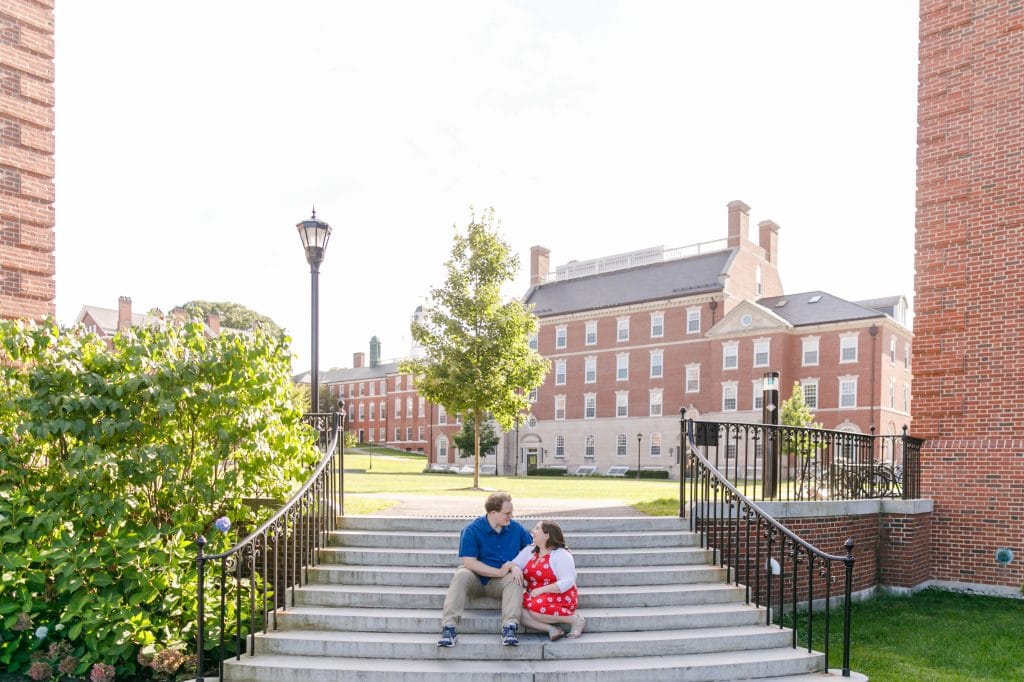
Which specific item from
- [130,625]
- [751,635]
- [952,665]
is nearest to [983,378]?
[952,665]

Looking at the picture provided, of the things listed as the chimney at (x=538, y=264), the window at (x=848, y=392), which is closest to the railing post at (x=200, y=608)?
the window at (x=848, y=392)

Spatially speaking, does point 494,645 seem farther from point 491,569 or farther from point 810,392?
point 810,392

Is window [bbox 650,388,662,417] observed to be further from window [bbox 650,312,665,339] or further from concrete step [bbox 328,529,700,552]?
concrete step [bbox 328,529,700,552]

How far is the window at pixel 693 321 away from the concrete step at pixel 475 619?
1734 inches

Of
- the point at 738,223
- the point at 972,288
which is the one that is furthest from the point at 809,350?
the point at 972,288

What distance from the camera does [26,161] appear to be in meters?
9.42

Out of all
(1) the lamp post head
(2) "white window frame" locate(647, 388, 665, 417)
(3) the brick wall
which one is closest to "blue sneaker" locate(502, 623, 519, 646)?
(1) the lamp post head

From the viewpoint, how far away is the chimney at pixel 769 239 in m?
54.1

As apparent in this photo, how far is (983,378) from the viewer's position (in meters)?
11.4

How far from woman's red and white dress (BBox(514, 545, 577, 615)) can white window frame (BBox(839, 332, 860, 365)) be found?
41381 millimetres

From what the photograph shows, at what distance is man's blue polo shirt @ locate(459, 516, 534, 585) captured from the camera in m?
7.07

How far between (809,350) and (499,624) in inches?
1677

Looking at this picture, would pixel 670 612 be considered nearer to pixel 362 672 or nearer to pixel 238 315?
pixel 362 672

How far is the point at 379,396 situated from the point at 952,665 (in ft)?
259
